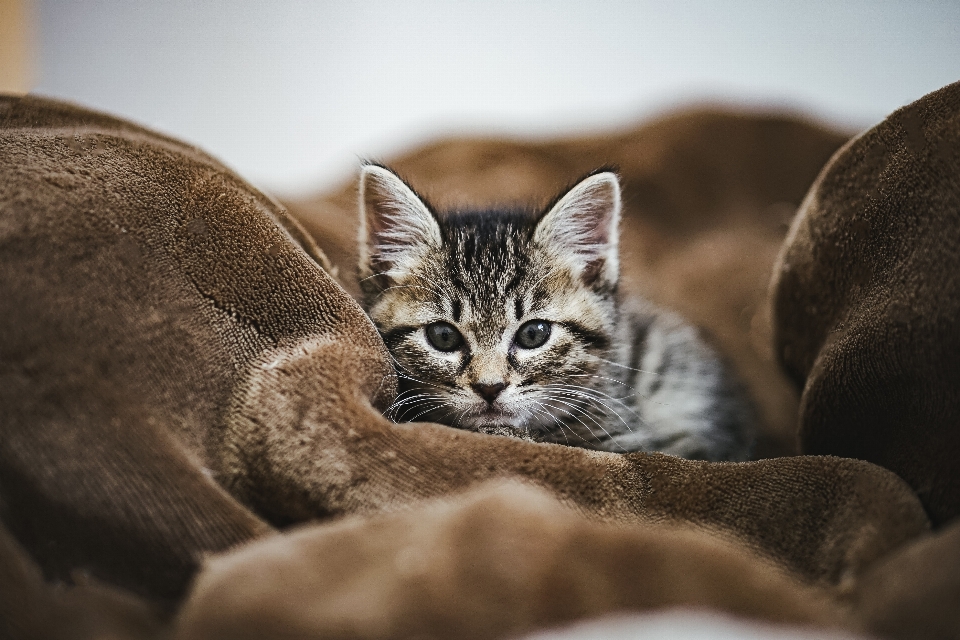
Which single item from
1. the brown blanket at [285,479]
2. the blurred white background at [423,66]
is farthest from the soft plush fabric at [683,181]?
the brown blanket at [285,479]

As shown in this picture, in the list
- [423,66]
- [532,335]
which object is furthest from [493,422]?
[423,66]

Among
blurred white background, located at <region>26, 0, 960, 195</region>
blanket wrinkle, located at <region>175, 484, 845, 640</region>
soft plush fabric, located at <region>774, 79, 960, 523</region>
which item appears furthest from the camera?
blurred white background, located at <region>26, 0, 960, 195</region>

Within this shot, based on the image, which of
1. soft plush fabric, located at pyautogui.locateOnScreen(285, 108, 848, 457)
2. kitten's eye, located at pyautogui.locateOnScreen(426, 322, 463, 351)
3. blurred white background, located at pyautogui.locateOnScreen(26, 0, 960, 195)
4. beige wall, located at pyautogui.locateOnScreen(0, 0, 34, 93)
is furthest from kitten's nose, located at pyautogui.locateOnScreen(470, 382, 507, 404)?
beige wall, located at pyautogui.locateOnScreen(0, 0, 34, 93)

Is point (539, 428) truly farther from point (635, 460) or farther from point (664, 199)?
point (664, 199)

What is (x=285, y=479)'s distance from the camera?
0.82 metres

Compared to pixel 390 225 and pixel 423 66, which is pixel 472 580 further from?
pixel 423 66

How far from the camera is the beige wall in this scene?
8.29 feet

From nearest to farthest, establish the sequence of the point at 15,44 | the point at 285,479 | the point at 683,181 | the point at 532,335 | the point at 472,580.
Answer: the point at 472,580 → the point at 285,479 → the point at 532,335 → the point at 683,181 → the point at 15,44

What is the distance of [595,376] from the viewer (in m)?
1.26

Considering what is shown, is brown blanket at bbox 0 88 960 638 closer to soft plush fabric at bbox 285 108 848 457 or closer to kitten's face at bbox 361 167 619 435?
kitten's face at bbox 361 167 619 435

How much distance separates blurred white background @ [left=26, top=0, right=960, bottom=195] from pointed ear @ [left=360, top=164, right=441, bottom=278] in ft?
3.60

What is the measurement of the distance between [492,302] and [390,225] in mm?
267

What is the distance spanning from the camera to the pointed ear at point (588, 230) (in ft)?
4.12

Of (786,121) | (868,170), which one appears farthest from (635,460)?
(786,121)
